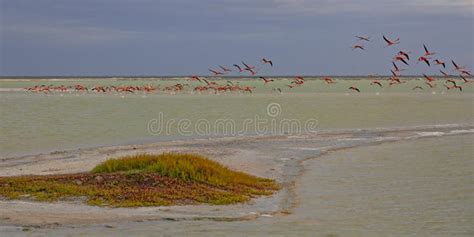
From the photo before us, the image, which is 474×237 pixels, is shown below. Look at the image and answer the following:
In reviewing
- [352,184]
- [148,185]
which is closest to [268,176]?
[352,184]

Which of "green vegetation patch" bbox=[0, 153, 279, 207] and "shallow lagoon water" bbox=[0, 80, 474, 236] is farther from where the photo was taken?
"green vegetation patch" bbox=[0, 153, 279, 207]

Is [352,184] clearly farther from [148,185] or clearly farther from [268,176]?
[148,185]

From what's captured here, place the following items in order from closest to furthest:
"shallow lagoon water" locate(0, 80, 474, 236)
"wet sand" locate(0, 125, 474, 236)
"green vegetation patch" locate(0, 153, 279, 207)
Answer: "shallow lagoon water" locate(0, 80, 474, 236), "wet sand" locate(0, 125, 474, 236), "green vegetation patch" locate(0, 153, 279, 207)

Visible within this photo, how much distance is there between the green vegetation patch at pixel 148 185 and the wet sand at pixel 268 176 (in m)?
0.49

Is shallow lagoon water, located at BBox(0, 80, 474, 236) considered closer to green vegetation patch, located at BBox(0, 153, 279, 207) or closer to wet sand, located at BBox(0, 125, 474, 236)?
wet sand, located at BBox(0, 125, 474, 236)

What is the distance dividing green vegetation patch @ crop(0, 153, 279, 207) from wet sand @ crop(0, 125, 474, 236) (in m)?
0.49

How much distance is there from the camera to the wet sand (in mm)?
12258

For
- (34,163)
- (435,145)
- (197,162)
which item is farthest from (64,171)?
(435,145)

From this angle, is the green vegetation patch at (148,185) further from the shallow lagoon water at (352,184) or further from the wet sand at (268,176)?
the shallow lagoon water at (352,184)

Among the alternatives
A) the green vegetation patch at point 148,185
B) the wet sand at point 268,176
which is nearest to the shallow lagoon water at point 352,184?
the wet sand at point 268,176

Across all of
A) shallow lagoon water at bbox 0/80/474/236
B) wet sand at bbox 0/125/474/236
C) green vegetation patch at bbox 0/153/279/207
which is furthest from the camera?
green vegetation patch at bbox 0/153/279/207

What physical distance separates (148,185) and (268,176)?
15.3ft

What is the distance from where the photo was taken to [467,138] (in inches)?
1188

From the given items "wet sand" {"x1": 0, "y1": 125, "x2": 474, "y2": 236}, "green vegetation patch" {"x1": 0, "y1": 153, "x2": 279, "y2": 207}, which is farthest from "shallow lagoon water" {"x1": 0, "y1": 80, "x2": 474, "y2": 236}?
"green vegetation patch" {"x1": 0, "y1": 153, "x2": 279, "y2": 207}
